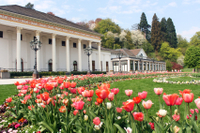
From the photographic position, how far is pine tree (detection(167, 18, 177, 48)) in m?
82.9

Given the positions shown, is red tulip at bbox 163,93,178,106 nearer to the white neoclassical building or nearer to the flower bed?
the flower bed

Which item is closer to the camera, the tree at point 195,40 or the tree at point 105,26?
the tree at point 105,26

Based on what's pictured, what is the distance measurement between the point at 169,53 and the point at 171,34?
16748 millimetres

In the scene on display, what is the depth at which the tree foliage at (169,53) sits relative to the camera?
237 ft

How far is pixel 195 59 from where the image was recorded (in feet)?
169

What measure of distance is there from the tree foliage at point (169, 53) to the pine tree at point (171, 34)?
10.6 m

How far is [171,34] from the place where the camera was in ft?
275

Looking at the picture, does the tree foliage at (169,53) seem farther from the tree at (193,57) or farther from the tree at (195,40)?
the tree at (193,57)

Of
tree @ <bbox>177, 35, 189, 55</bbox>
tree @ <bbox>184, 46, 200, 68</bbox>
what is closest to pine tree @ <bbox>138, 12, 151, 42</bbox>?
tree @ <bbox>177, 35, 189, 55</bbox>

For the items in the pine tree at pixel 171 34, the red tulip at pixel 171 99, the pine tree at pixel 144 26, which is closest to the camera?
the red tulip at pixel 171 99

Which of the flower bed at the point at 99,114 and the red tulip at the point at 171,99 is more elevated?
the red tulip at the point at 171,99

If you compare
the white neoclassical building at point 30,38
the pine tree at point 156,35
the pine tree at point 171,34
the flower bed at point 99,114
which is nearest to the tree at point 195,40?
the pine tree at point 171,34

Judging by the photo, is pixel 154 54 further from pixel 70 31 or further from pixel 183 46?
pixel 70 31

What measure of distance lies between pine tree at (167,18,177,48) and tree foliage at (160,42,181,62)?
1055 cm
